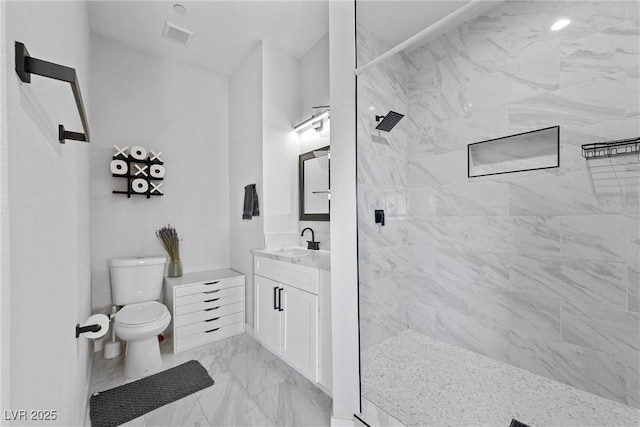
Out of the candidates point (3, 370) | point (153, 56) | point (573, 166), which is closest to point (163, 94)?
point (153, 56)

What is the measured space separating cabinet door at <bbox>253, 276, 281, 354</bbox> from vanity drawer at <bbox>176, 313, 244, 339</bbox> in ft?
0.98

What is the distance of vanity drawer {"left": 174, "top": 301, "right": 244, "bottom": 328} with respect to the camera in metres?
2.38

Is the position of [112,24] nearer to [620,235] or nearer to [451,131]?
[451,131]

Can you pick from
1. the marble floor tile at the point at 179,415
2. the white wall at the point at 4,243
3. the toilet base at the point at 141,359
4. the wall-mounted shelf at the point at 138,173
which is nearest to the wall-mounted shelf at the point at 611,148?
the white wall at the point at 4,243

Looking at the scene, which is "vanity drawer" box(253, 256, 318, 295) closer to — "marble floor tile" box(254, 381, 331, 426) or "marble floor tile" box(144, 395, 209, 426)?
"marble floor tile" box(254, 381, 331, 426)

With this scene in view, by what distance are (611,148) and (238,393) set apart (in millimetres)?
2616

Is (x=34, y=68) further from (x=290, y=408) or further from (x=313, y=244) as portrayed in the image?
(x=313, y=244)

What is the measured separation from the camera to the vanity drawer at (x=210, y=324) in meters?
2.37

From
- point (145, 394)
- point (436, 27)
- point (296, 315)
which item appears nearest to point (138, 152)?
point (145, 394)

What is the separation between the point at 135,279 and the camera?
7.84 ft

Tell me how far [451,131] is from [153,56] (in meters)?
2.98

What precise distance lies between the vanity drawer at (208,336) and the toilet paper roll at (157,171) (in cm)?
157

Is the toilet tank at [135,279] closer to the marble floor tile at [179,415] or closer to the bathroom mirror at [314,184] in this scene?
Answer: the marble floor tile at [179,415]

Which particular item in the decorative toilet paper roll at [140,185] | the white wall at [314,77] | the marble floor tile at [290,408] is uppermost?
the white wall at [314,77]
